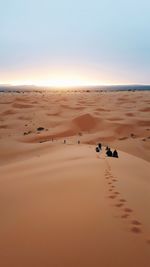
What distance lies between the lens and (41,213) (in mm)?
3182

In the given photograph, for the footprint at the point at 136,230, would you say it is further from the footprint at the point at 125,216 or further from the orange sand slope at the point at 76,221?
the footprint at the point at 125,216

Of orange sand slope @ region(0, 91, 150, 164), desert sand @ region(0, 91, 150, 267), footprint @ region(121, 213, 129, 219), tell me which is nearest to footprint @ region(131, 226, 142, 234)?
desert sand @ region(0, 91, 150, 267)

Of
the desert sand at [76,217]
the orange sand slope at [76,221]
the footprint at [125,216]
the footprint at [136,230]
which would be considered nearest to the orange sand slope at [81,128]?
the desert sand at [76,217]

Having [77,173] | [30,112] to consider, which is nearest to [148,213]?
[77,173]

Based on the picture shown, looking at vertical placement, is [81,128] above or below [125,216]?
below

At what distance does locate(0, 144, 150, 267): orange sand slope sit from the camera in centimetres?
231

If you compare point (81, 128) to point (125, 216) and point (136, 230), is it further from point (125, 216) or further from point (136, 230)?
point (136, 230)

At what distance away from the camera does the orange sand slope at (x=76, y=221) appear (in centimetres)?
231

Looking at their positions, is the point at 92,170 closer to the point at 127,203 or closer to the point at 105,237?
the point at 127,203

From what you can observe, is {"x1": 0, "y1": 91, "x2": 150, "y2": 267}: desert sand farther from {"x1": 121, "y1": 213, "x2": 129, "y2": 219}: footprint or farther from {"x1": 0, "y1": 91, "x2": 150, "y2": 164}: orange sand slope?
{"x1": 0, "y1": 91, "x2": 150, "y2": 164}: orange sand slope

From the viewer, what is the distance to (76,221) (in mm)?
2896

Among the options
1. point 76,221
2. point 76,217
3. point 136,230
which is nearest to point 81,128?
point 76,217

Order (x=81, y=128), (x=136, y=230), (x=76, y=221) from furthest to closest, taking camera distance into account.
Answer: (x=81, y=128), (x=76, y=221), (x=136, y=230)

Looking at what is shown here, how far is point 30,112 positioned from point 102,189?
683 inches
